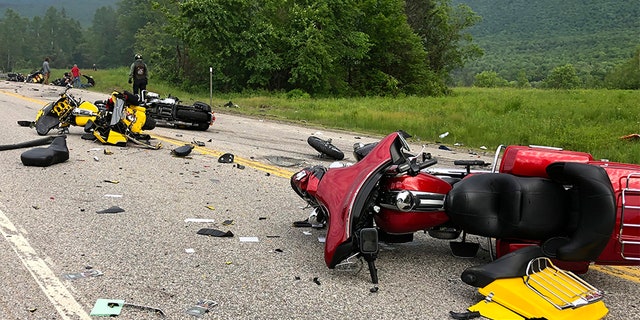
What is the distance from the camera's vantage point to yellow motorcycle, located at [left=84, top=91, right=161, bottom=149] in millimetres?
10055

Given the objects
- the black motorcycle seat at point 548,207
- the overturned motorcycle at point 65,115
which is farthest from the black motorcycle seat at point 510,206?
the overturned motorcycle at point 65,115

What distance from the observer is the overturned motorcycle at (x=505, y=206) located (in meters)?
3.63

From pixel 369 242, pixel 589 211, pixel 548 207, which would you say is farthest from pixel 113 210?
pixel 589 211

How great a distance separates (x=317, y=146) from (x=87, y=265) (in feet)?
20.3

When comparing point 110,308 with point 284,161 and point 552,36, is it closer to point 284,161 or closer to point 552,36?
point 284,161

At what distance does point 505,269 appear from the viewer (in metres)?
3.61

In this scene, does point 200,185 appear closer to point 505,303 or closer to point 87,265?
point 87,265

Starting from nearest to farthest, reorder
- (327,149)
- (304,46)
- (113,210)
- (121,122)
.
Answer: (113,210) → (327,149) → (121,122) → (304,46)

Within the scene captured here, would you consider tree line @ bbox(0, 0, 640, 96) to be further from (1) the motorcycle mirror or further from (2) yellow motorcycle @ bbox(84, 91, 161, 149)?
(1) the motorcycle mirror

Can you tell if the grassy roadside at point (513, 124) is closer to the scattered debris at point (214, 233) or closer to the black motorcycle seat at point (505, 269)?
the black motorcycle seat at point (505, 269)

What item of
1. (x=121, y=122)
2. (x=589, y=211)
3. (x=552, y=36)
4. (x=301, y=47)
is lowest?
(x=121, y=122)

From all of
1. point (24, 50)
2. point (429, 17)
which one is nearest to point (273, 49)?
point (429, 17)

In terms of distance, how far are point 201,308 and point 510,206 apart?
2200 millimetres

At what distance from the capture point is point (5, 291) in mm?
3580
